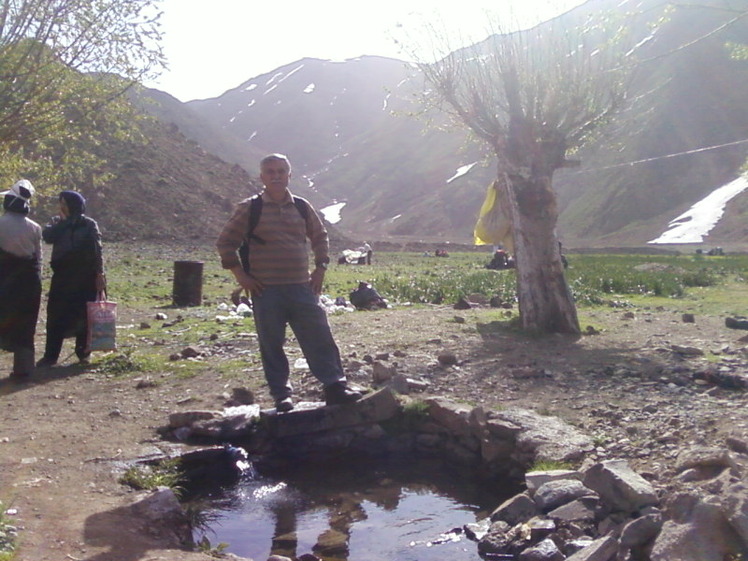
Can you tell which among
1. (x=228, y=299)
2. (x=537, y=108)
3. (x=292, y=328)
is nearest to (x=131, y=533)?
(x=292, y=328)

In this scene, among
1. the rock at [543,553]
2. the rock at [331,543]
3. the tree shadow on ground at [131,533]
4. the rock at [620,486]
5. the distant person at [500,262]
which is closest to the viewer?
the tree shadow on ground at [131,533]

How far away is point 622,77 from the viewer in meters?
12.9

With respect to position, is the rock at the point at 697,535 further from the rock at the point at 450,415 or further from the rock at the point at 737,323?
the rock at the point at 737,323

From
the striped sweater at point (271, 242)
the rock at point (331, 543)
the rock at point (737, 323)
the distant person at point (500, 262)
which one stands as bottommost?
the rock at point (331, 543)

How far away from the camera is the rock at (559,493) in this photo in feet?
17.0

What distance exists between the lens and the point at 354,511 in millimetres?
6000

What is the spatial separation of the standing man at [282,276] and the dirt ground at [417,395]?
109 centimetres

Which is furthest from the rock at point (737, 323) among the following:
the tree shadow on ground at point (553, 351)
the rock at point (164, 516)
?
the rock at point (164, 516)

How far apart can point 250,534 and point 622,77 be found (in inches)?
387

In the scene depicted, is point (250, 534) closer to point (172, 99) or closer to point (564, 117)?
point (564, 117)

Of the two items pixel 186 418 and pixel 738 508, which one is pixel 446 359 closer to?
pixel 186 418

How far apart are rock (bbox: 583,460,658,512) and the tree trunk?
20.4 feet

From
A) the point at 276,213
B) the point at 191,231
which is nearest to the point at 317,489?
the point at 276,213

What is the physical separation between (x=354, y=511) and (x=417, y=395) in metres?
1.95
